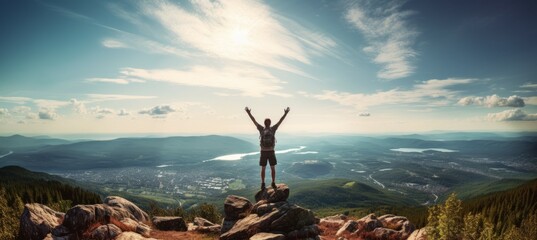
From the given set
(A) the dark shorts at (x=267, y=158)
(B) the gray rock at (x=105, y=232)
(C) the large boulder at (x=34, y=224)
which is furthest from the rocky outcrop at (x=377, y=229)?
(C) the large boulder at (x=34, y=224)

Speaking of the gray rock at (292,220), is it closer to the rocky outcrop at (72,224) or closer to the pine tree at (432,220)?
the pine tree at (432,220)

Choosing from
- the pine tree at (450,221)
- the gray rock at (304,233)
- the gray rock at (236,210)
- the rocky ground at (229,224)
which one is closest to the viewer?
the pine tree at (450,221)

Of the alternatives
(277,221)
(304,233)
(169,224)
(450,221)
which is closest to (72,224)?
(169,224)

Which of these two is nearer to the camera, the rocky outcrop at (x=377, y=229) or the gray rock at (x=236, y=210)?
the gray rock at (x=236, y=210)

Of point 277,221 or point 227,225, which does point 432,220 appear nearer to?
point 277,221

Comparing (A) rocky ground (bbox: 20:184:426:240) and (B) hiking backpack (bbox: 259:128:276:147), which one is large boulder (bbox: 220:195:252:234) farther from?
(B) hiking backpack (bbox: 259:128:276:147)

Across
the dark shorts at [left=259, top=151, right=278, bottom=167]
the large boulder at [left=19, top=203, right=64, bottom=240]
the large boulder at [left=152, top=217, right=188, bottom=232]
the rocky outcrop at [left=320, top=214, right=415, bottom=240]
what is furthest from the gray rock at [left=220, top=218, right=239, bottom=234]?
the large boulder at [left=19, top=203, right=64, bottom=240]

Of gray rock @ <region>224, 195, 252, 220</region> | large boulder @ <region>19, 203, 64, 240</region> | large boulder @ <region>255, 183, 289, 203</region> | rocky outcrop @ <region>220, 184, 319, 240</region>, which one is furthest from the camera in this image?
gray rock @ <region>224, 195, 252, 220</region>

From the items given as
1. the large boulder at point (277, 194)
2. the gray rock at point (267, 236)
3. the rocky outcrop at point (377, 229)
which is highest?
the large boulder at point (277, 194)

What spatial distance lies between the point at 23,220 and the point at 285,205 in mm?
20750

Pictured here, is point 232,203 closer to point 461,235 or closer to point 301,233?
point 301,233

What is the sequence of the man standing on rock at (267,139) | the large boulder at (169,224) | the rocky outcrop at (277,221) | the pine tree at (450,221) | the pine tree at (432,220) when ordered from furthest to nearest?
the large boulder at (169,224) → the man standing on rock at (267,139) → the rocky outcrop at (277,221) → the pine tree at (432,220) → the pine tree at (450,221)

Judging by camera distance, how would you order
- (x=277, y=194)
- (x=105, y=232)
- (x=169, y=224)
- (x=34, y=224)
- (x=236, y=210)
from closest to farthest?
1. (x=34, y=224)
2. (x=105, y=232)
3. (x=277, y=194)
4. (x=236, y=210)
5. (x=169, y=224)

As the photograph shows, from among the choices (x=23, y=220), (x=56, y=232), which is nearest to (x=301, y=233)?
(x=56, y=232)
